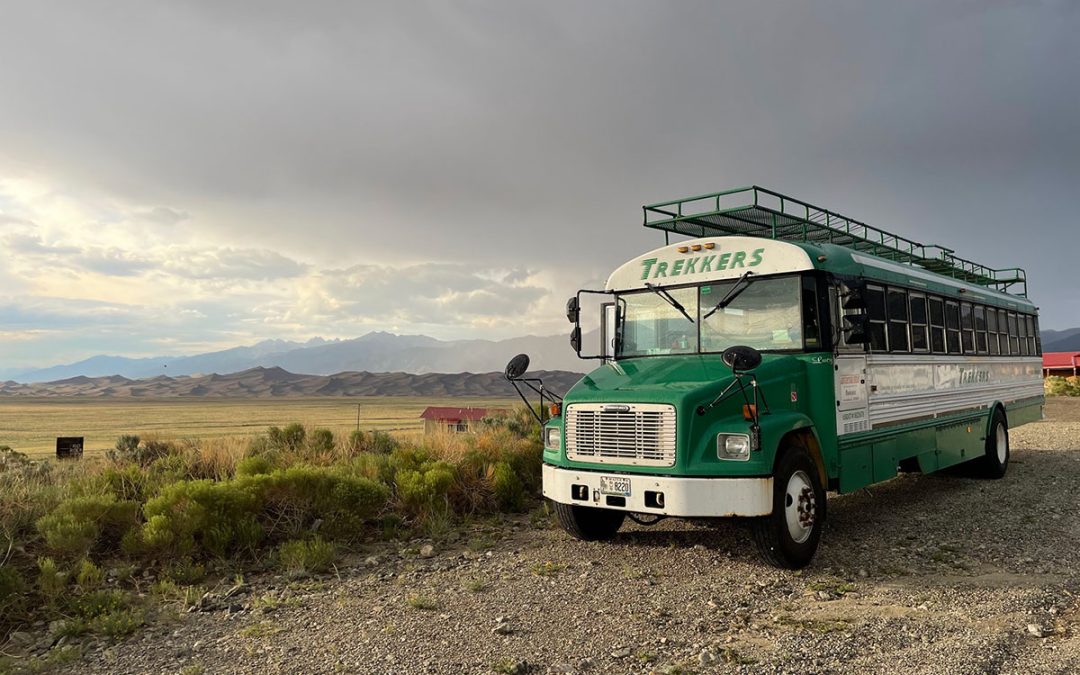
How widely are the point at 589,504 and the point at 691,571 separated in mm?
1073

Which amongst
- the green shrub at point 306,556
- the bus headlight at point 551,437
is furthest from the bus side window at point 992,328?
the green shrub at point 306,556

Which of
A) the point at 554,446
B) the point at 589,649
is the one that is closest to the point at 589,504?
the point at 554,446

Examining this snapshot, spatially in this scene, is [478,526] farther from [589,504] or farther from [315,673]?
[315,673]

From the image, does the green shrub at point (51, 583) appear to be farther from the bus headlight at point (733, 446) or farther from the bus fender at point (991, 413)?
the bus fender at point (991, 413)

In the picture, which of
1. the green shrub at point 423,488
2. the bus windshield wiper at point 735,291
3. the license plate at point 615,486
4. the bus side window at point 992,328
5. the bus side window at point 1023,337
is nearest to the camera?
the license plate at point 615,486

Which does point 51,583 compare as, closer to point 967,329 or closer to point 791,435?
point 791,435

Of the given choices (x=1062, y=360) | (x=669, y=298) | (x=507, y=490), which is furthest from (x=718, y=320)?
(x=1062, y=360)

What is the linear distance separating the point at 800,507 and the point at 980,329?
22.9 feet

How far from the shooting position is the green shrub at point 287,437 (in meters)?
12.3

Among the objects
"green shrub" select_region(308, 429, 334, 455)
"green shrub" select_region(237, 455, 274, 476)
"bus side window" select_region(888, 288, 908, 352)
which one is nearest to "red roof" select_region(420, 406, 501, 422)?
"green shrub" select_region(308, 429, 334, 455)

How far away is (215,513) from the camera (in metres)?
7.02

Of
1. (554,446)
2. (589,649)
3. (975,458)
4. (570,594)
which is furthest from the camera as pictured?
(975,458)

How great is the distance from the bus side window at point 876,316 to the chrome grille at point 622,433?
10.4ft

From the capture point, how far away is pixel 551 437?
699cm
